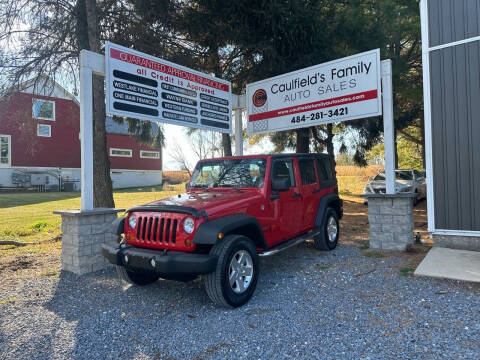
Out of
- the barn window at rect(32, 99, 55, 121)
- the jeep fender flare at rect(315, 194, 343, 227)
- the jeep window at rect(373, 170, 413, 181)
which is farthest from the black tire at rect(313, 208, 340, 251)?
the jeep window at rect(373, 170, 413, 181)

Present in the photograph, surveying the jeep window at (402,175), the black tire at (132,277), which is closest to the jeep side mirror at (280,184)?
the black tire at (132,277)

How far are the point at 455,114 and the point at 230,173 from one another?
4.12m

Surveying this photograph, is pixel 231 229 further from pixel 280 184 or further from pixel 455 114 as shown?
pixel 455 114

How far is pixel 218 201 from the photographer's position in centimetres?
402

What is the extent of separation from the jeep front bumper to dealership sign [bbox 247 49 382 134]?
4.85 metres

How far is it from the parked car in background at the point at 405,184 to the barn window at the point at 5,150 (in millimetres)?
26822

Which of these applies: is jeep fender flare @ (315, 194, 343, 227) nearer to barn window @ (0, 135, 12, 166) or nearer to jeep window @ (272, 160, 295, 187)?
jeep window @ (272, 160, 295, 187)

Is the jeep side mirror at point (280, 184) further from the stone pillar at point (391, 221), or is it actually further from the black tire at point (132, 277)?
the stone pillar at point (391, 221)

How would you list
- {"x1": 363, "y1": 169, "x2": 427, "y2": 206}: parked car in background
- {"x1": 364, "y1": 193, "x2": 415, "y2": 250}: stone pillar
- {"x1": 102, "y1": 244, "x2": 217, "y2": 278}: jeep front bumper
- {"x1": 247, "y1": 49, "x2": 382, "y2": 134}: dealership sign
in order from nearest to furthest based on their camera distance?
{"x1": 102, "y1": 244, "x2": 217, "y2": 278}: jeep front bumper < {"x1": 364, "y1": 193, "x2": 415, "y2": 250}: stone pillar < {"x1": 247, "y1": 49, "x2": 382, "y2": 134}: dealership sign < {"x1": 363, "y1": 169, "x2": 427, "y2": 206}: parked car in background

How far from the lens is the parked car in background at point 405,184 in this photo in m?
12.6

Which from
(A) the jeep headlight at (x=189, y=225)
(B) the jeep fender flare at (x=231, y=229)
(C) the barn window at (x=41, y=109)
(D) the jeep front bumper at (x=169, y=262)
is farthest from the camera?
(C) the barn window at (x=41, y=109)

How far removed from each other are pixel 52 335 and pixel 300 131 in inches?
369

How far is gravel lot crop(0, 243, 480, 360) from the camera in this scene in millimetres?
2869

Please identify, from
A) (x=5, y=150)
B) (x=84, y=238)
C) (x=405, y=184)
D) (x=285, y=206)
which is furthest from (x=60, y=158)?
(x=285, y=206)
